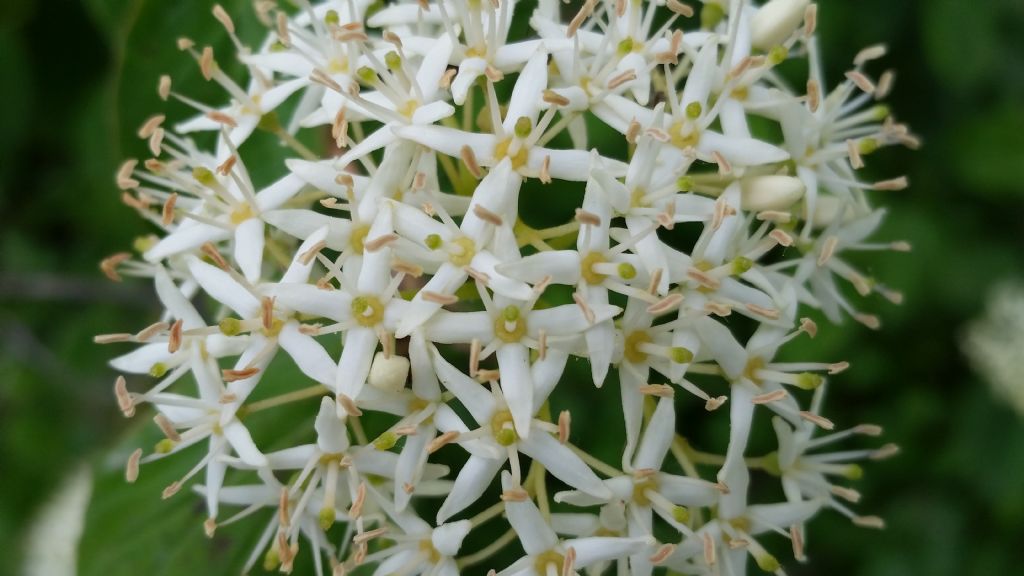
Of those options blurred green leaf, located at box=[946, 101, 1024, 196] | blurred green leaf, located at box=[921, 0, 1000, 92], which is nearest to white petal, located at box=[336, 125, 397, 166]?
blurred green leaf, located at box=[921, 0, 1000, 92]

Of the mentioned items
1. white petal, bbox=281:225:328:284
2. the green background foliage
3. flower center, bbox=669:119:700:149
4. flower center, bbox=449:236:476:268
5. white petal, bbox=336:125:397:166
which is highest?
flower center, bbox=669:119:700:149

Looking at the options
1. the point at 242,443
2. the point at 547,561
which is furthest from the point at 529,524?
the point at 242,443

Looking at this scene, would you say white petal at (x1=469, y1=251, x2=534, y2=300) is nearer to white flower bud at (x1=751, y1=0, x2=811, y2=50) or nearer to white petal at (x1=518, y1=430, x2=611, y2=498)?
white petal at (x1=518, y1=430, x2=611, y2=498)

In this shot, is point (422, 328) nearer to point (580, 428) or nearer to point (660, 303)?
point (660, 303)

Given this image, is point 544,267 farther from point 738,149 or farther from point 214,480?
point 214,480

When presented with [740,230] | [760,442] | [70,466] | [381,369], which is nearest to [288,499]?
[381,369]

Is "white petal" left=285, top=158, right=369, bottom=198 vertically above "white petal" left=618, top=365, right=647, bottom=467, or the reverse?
"white petal" left=285, top=158, right=369, bottom=198

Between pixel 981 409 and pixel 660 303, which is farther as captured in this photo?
pixel 981 409
